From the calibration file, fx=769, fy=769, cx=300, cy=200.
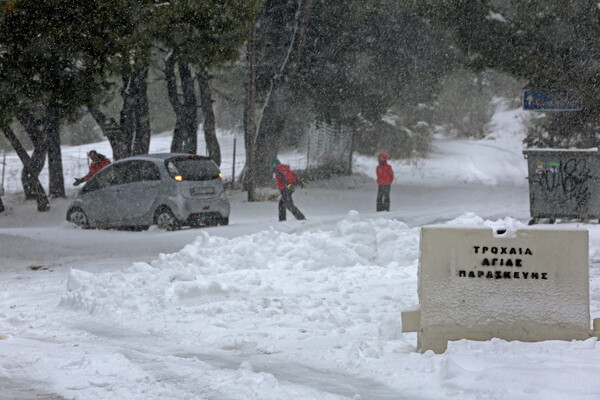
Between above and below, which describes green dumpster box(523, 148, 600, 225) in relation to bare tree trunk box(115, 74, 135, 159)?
below

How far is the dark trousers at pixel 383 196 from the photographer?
20.0 meters

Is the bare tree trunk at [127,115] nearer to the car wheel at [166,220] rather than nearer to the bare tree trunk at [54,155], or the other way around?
the bare tree trunk at [54,155]

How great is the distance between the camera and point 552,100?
21.1 m

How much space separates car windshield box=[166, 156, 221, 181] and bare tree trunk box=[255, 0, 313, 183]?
9.40m

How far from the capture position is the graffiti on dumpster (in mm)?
15750

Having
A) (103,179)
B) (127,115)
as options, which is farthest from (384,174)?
(127,115)

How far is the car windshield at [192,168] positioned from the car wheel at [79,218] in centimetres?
260

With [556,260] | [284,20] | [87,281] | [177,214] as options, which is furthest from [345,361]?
[284,20]

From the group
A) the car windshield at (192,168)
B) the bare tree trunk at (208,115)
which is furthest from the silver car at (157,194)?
the bare tree trunk at (208,115)

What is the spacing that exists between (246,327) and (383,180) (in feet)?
43.9

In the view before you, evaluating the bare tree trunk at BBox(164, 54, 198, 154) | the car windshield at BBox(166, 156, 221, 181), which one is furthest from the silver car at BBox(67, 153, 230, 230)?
the bare tree trunk at BBox(164, 54, 198, 154)

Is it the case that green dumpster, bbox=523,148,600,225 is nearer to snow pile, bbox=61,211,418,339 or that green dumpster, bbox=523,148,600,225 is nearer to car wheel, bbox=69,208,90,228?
snow pile, bbox=61,211,418,339

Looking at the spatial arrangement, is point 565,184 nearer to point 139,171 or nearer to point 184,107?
point 139,171

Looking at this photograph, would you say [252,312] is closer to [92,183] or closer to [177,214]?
[177,214]
